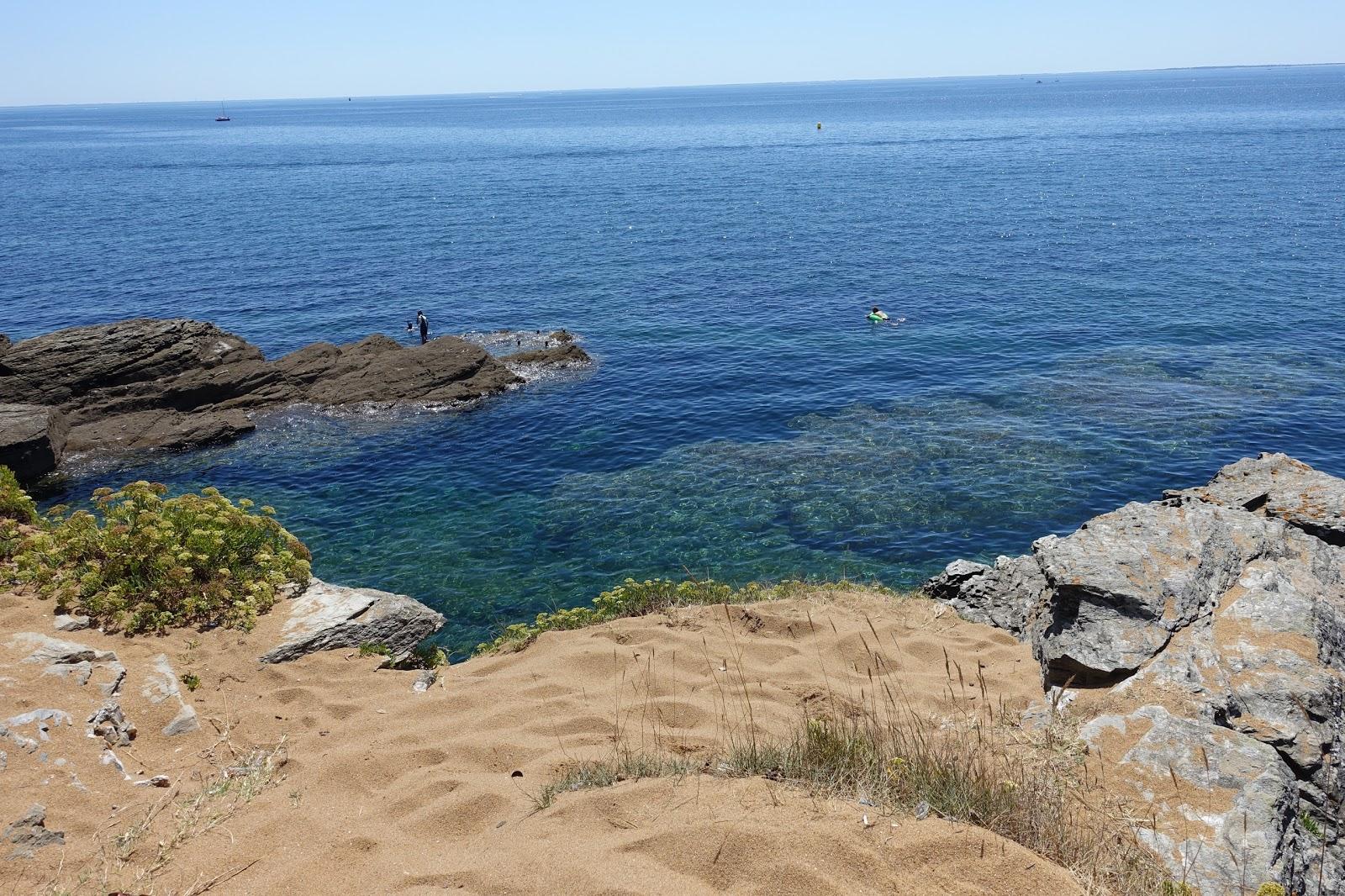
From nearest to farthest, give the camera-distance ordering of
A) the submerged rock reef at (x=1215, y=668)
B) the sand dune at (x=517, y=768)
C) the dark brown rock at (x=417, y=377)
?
the sand dune at (x=517, y=768) → the submerged rock reef at (x=1215, y=668) → the dark brown rock at (x=417, y=377)

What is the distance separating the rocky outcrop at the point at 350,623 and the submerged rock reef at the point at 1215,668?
10133 mm

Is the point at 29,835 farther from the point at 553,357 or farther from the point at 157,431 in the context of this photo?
the point at 553,357

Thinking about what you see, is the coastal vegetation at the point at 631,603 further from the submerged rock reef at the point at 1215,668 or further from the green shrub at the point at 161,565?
the submerged rock reef at the point at 1215,668

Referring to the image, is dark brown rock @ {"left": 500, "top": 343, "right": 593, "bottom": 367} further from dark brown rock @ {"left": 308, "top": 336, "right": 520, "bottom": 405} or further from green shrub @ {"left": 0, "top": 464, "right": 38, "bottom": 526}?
green shrub @ {"left": 0, "top": 464, "right": 38, "bottom": 526}

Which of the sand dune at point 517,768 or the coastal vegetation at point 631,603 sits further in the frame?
the coastal vegetation at point 631,603

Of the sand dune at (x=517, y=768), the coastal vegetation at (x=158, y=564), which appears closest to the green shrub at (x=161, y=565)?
the coastal vegetation at (x=158, y=564)

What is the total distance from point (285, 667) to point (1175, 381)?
3365cm

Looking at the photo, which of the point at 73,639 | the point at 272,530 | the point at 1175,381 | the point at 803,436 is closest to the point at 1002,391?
the point at 1175,381

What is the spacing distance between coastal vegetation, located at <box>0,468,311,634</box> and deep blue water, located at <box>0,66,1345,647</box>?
502cm

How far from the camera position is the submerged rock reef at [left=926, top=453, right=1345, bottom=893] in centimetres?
785

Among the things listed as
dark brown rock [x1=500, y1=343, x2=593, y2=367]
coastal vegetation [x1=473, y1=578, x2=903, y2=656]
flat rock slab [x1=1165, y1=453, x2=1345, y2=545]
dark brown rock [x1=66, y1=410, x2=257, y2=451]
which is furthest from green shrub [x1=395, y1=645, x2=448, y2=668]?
dark brown rock [x1=500, y1=343, x2=593, y2=367]

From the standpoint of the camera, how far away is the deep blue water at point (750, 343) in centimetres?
2356

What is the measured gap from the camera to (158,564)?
13.7 m

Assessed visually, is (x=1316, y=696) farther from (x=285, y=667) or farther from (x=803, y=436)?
(x=803, y=436)
